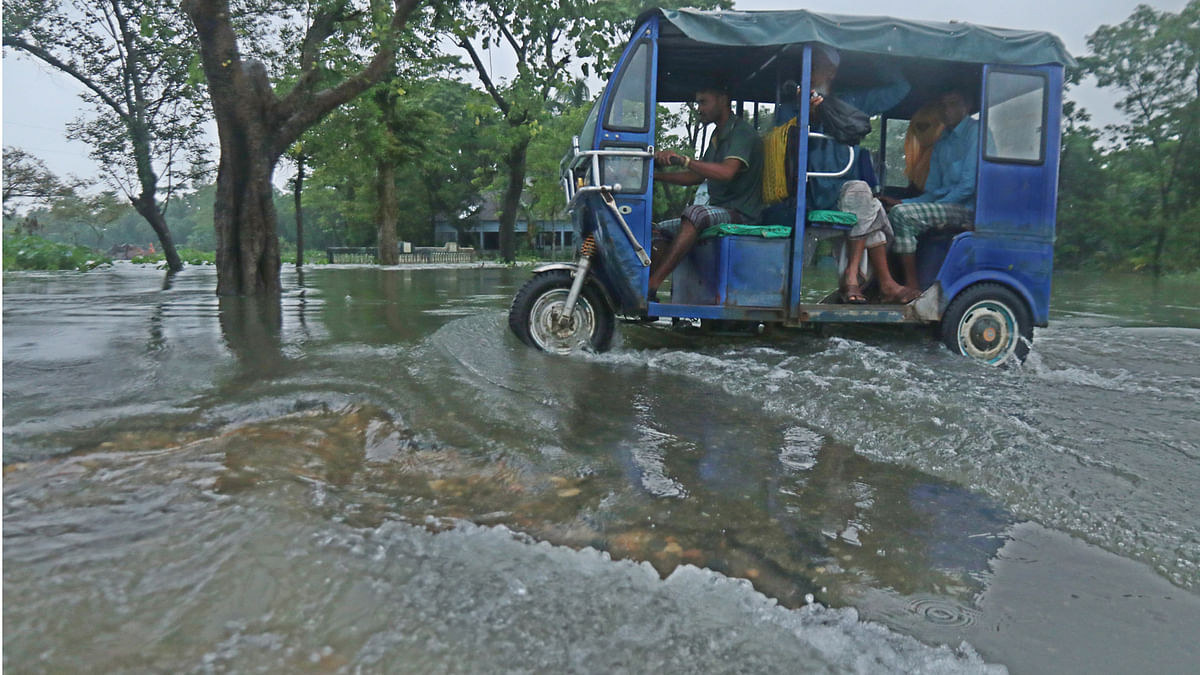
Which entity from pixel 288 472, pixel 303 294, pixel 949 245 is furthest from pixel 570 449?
pixel 303 294

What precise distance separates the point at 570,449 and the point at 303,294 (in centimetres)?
1032

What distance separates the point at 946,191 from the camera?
662 centimetres

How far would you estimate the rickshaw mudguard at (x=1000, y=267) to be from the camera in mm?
6336

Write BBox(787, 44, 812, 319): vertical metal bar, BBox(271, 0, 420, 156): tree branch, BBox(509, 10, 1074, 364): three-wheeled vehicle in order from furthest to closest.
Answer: BBox(271, 0, 420, 156): tree branch → BBox(787, 44, 812, 319): vertical metal bar → BBox(509, 10, 1074, 364): three-wheeled vehicle

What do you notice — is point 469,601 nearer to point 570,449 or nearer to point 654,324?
point 570,449

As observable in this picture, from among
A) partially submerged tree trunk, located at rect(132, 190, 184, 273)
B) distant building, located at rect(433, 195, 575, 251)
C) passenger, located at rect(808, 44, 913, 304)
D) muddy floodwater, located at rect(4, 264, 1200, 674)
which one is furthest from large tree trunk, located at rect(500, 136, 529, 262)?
muddy floodwater, located at rect(4, 264, 1200, 674)

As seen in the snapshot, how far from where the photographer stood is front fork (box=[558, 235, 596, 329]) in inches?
237

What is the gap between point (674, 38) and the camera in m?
6.08

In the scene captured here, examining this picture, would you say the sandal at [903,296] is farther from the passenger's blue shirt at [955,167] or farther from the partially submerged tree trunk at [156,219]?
the partially submerged tree trunk at [156,219]

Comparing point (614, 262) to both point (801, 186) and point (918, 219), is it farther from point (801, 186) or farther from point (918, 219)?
point (918, 219)

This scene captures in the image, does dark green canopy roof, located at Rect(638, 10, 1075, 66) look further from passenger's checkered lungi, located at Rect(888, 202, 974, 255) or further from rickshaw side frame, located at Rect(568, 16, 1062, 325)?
passenger's checkered lungi, located at Rect(888, 202, 974, 255)

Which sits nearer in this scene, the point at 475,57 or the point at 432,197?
the point at 475,57

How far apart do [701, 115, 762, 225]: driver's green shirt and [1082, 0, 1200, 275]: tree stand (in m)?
36.1

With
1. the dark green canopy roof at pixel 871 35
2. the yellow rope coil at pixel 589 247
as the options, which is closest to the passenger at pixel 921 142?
the dark green canopy roof at pixel 871 35
